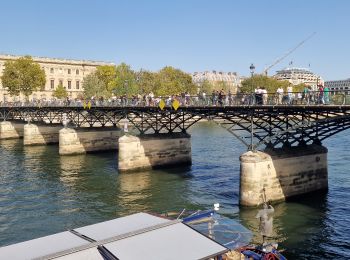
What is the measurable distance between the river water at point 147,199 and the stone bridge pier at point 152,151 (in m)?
1.43

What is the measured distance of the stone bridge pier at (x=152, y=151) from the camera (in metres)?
46.3

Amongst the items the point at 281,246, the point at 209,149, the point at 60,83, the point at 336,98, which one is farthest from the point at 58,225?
the point at 60,83

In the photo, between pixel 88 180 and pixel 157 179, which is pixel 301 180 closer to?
pixel 157 179

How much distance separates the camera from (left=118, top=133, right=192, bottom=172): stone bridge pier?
1823 inches

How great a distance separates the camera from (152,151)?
48.1 meters

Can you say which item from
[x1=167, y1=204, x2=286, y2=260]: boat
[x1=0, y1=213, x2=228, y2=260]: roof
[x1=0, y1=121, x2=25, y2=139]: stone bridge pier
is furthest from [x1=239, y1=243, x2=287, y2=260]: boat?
[x1=0, y1=121, x2=25, y2=139]: stone bridge pier

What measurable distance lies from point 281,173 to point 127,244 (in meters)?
21.6

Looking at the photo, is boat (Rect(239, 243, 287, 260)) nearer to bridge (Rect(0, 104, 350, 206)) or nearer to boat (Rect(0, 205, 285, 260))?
boat (Rect(0, 205, 285, 260))

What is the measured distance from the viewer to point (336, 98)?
28.5 meters

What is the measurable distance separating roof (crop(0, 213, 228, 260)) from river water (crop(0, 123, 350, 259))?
417 inches

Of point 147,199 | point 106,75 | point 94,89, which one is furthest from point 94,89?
point 147,199

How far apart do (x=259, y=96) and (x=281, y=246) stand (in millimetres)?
13961

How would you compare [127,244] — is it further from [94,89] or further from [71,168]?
[94,89]

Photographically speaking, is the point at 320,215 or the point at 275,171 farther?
the point at 275,171
